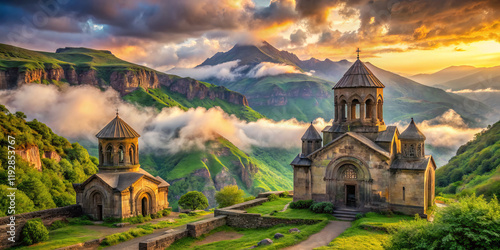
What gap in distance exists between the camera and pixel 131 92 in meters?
172

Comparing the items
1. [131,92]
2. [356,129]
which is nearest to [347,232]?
[356,129]

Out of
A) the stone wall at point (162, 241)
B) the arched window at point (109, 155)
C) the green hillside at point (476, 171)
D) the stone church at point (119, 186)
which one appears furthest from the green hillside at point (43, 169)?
the green hillside at point (476, 171)

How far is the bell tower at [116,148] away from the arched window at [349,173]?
753 inches

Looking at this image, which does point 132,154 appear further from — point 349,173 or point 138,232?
point 349,173

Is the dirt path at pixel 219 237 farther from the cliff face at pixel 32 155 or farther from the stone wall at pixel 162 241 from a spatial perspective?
the cliff face at pixel 32 155

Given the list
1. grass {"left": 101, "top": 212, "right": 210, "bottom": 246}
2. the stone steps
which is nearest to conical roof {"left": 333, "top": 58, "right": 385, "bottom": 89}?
the stone steps

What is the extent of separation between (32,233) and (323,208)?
21050 mm

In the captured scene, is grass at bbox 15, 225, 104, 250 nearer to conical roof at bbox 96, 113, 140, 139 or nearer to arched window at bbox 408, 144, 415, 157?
conical roof at bbox 96, 113, 140, 139

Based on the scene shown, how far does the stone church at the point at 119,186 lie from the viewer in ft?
103

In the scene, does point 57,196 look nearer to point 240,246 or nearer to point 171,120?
point 240,246

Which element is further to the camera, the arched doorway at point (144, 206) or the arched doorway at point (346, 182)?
the arched doorway at point (144, 206)

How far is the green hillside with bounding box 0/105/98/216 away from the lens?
38.2 metres

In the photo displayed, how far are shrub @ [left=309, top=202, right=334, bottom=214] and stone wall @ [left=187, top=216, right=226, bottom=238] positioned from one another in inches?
278

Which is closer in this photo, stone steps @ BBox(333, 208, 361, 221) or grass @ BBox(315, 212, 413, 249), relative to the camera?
grass @ BBox(315, 212, 413, 249)
